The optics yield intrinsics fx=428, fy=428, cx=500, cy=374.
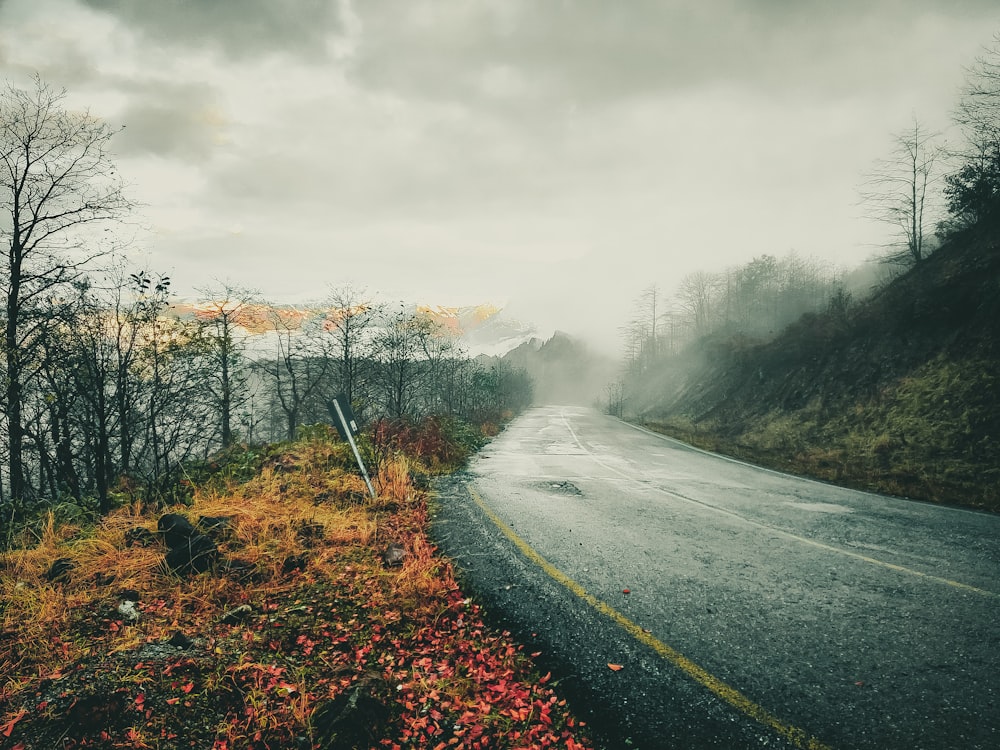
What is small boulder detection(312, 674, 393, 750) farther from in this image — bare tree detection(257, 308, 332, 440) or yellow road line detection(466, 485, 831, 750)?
bare tree detection(257, 308, 332, 440)

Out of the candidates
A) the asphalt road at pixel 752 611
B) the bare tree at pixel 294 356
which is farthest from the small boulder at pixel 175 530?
the bare tree at pixel 294 356

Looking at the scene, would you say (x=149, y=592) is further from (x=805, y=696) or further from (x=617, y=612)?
(x=805, y=696)

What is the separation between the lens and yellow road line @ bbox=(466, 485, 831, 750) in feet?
7.92

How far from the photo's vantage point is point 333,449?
8523 millimetres

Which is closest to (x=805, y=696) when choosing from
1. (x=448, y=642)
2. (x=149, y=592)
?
(x=448, y=642)

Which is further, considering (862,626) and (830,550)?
(830,550)

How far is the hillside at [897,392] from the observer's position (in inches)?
437

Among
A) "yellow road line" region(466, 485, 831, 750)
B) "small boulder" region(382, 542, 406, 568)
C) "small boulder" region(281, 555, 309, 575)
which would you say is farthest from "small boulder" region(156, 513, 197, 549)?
"yellow road line" region(466, 485, 831, 750)

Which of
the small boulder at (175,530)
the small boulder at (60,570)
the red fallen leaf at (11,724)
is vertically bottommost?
the small boulder at (60,570)

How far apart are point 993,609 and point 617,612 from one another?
3.24 metres

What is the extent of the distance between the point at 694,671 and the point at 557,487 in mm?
5909

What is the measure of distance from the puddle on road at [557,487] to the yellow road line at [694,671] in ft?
11.5

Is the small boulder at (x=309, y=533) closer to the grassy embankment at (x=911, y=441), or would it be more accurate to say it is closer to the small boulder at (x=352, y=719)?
the small boulder at (x=352, y=719)

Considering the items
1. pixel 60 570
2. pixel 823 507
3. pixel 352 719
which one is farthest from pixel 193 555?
pixel 823 507
